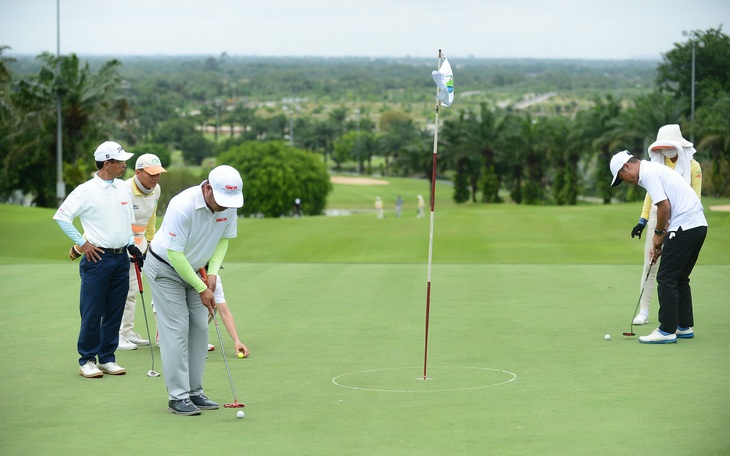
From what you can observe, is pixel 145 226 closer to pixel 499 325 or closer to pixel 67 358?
pixel 67 358

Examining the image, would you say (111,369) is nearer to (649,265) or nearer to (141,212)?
(141,212)

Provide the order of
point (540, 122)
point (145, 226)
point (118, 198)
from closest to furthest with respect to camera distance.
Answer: point (118, 198) → point (145, 226) → point (540, 122)

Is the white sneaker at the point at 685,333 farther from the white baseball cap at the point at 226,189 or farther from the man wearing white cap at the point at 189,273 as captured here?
the white baseball cap at the point at 226,189

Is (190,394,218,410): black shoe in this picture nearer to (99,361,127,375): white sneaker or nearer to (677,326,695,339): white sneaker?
(99,361,127,375): white sneaker

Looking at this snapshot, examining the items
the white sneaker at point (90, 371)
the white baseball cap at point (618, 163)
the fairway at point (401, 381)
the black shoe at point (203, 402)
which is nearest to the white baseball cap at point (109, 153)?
the white sneaker at point (90, 371)

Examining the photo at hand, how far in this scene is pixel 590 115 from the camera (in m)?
80.6

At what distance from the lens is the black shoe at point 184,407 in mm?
8273

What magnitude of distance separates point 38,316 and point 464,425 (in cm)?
777

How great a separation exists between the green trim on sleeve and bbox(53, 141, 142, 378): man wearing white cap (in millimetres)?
1937

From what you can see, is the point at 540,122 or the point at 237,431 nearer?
the point at 237,431

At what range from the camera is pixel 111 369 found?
1007 centimetres

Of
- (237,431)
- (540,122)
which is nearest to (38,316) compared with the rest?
(237,431)

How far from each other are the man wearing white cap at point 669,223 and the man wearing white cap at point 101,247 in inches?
197

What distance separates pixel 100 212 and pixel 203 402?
8.13ft
